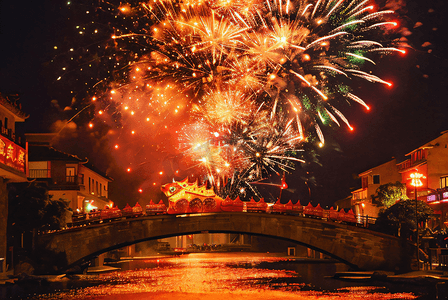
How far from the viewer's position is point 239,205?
52781 millimetres

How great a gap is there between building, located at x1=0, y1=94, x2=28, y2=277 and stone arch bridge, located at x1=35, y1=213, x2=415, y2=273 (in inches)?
149

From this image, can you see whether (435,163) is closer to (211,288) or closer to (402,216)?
(402,216)

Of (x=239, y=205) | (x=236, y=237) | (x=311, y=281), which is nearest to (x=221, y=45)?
(x=239, y=205)

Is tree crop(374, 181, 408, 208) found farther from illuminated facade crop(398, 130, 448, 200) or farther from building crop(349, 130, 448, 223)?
illuminated facade crop(398, 130, 448, 200)

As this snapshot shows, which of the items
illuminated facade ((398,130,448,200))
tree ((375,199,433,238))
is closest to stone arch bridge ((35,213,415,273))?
tree ((375,199,433,238))

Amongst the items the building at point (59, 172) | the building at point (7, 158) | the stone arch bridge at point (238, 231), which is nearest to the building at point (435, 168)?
the stone arch bridge at point (238, 231)

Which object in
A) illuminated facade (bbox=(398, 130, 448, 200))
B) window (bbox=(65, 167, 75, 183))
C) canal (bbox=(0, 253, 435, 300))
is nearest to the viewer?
canal (bbox=(0, 253, 435, 300))

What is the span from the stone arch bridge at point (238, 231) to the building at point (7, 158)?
378 centimetres

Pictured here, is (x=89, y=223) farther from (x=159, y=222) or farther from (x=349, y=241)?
(x=349, y=241)

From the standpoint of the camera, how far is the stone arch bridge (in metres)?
48.8

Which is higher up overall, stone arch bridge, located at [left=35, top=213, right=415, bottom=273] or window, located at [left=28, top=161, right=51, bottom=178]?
window, located at [left=28, top=161, right=51, bottom=178]

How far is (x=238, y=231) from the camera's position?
52750mm

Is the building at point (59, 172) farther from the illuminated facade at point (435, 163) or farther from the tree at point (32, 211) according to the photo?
the illuminated facade at point (435, 163)

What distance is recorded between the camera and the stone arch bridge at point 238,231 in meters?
48.8
